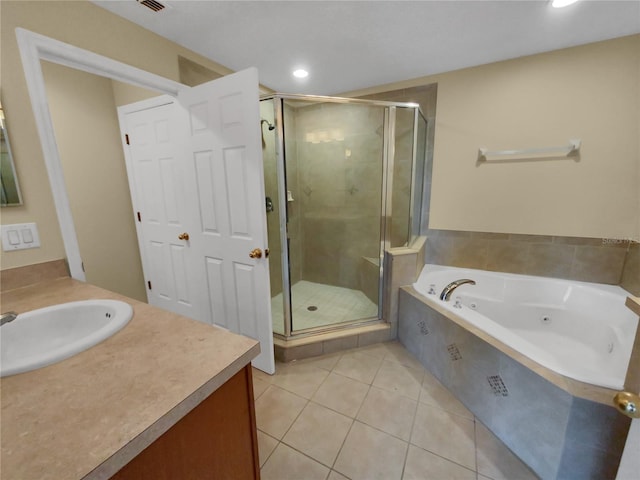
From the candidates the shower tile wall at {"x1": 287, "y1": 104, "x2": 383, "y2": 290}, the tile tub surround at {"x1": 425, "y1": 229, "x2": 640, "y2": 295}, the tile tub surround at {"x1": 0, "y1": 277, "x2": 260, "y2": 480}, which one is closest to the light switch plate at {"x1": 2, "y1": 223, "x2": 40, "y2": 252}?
the tile tub surround at {"x1": 0, "y1": 277, "x2": 260, "y2": 480}

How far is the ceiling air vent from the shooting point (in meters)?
1.35

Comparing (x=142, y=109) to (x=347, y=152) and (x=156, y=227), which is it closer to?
(x=156, y=227)

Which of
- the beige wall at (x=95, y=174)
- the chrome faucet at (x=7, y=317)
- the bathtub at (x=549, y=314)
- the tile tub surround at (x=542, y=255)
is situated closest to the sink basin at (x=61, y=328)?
the chrome faucet at (x=7, y=317)

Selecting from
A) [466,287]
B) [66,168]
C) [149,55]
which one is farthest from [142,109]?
→ [466,287]

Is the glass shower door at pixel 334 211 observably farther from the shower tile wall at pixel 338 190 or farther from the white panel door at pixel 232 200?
the white panel door at pixel 232 200

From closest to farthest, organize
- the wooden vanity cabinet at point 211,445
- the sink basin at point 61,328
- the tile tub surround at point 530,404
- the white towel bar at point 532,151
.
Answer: the wooden vanity cabinet at point 211,445
the sink basin at point 61,328
the tile tub surround at point 530,404
the white towel bar at point 532,151

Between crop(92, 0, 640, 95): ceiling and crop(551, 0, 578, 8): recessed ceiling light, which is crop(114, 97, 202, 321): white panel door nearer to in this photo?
crop(92, 0, 640, 95): ceiling

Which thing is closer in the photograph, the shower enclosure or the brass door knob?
the brass door knob

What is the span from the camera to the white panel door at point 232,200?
4.92 feet

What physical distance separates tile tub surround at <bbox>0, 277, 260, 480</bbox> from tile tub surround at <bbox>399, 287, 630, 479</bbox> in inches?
51.3

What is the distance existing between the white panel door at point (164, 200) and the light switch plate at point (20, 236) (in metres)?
0.81

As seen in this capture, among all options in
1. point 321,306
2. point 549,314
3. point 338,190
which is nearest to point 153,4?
point 338,190

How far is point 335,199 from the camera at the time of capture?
9.53 feet

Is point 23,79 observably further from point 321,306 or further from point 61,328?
point 321,306
